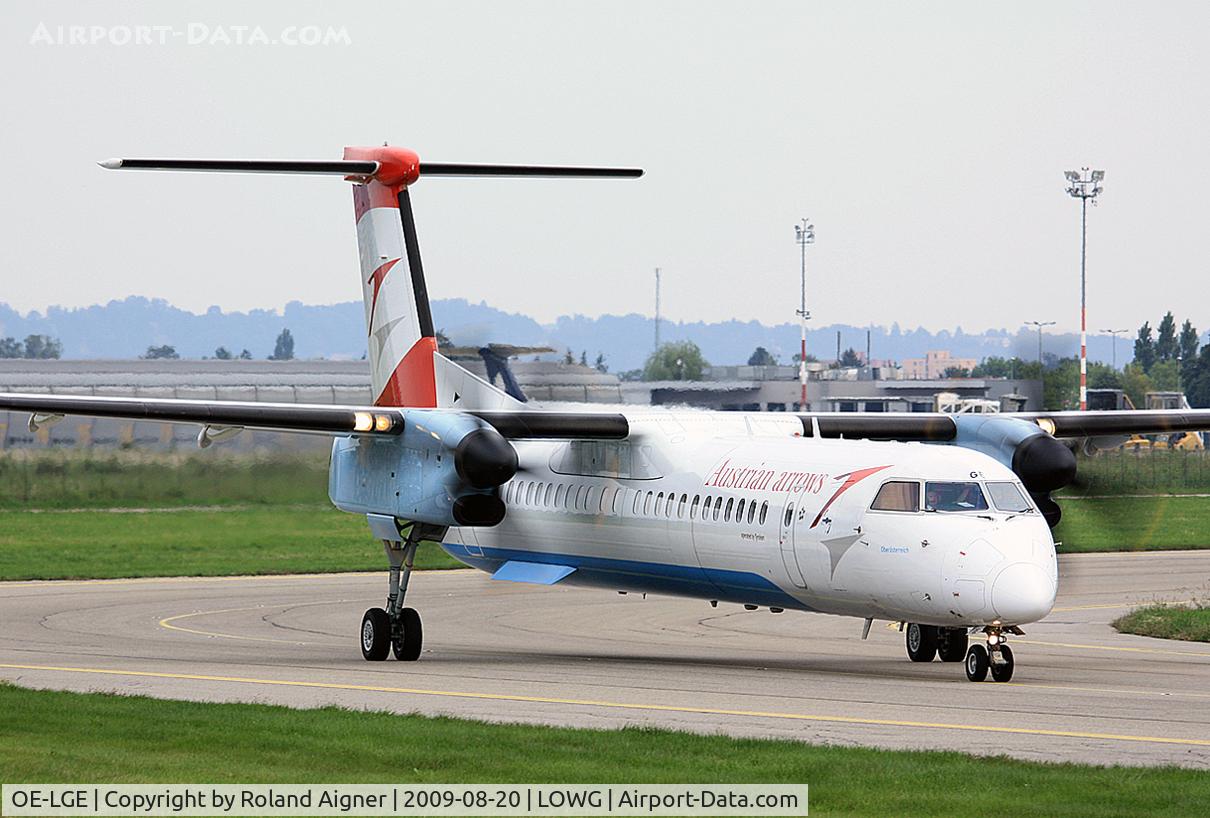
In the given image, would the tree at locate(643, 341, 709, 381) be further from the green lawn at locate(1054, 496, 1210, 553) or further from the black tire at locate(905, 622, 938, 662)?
the black tire at locate(905, 622, 938, 662)

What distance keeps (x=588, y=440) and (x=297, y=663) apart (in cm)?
464

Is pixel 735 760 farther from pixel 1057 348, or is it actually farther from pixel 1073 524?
pixel 1073 524

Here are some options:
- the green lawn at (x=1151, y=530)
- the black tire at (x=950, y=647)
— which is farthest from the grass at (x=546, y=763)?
the green lawn at (x=1151, y=530)

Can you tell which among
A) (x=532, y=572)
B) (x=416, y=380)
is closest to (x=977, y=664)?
(x=532, y=572)

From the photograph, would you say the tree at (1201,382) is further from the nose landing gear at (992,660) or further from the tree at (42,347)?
the nose landing gear at (992,660)

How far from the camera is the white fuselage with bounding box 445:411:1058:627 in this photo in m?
17.9

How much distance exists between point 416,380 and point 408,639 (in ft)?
13.1

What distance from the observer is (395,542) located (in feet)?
77.4

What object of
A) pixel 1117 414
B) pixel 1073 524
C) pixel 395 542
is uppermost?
pixel 1117 414

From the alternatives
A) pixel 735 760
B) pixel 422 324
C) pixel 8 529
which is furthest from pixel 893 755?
pixel 8 529

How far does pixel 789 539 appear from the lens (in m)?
19.5

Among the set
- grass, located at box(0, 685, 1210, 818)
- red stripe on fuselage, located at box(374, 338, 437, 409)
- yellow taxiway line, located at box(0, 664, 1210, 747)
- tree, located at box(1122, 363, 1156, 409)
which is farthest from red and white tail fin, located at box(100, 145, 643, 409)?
tree, located at box(1122, 363, 1156, 409)

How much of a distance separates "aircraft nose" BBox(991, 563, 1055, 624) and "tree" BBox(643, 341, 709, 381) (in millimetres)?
56207

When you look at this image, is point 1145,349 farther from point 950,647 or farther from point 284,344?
point 950,647
